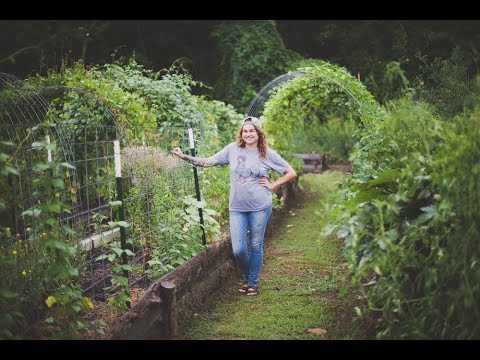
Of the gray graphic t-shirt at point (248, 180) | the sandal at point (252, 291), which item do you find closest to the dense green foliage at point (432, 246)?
the gray graphic t-shirt at point (248, 180)

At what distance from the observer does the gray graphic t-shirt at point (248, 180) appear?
15.7 ft

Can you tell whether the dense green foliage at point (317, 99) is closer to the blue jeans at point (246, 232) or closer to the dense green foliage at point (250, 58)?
the blue jeans at point (246, 232)

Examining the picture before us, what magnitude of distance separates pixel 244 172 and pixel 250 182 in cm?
11

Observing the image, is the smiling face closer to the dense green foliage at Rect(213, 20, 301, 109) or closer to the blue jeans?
the blue jeans

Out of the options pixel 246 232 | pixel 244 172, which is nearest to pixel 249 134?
pixel 244 172

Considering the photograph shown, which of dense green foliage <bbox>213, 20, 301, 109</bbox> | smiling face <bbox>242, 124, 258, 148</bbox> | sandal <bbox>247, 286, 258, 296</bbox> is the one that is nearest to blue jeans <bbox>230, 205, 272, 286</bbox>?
sandal <bbox>247, 286, 258, 296</bbox>

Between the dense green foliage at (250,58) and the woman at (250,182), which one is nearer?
the woman at (250,182)

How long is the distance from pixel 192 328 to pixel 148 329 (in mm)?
648

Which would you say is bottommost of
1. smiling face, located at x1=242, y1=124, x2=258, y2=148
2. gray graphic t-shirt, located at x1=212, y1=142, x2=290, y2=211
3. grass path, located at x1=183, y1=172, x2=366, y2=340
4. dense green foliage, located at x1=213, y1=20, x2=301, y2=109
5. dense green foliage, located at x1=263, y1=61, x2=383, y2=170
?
grass path, located at x1=183, y1=172, x2=366, y2=340

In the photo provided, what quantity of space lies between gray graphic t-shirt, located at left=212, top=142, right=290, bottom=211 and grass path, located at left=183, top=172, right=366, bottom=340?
0.66 m

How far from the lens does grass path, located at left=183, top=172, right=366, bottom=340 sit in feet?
13.4

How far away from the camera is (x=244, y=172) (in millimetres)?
4793

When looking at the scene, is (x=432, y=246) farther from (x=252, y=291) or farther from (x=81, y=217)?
(x=81, y=217)
